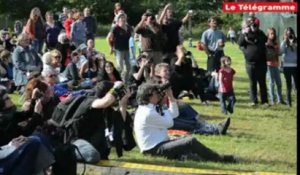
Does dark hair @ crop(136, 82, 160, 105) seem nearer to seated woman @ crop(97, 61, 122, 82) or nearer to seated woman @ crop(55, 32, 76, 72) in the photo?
seated woman @ crop(97, 61, 122, 82)

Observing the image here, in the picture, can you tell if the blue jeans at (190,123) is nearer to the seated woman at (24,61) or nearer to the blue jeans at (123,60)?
the seated woman at (24,61)

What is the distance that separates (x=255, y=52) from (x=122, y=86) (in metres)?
5.91

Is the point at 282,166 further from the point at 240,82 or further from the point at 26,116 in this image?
the point at 240,82

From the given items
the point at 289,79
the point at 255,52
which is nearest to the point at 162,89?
the point at 255,52

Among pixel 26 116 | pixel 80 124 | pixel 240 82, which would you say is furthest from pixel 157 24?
pixel 26 116

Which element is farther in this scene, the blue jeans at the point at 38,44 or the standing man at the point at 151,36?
the blue jeans at the point at 38,44

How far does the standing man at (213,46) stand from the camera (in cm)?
1594

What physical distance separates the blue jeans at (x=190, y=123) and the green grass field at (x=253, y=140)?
0.21 m

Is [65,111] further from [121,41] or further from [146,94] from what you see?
[121,41]

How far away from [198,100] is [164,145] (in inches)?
225

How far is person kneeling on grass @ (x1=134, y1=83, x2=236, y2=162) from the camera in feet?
29.1

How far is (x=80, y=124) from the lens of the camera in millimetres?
8398

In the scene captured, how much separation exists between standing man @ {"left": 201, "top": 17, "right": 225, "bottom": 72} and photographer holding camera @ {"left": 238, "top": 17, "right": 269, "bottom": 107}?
6.04 feet

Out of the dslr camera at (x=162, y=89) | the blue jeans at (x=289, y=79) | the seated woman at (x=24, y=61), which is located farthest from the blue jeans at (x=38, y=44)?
the dslr camera at (x=162, y=89)
